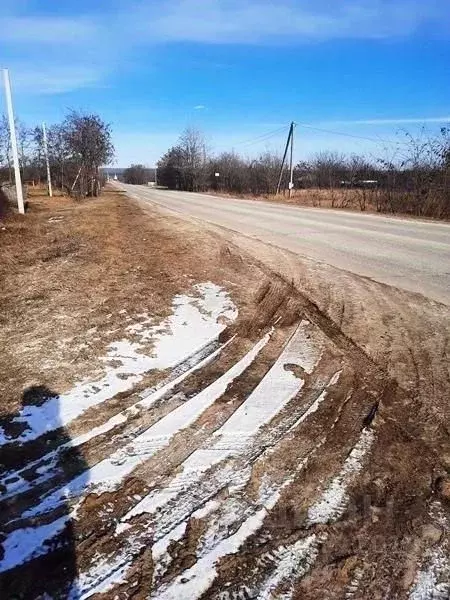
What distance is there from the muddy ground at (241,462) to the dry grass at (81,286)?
0.04 metres

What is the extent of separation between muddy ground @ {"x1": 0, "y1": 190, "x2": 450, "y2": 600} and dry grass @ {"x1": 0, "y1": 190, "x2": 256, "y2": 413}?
0.13 feet

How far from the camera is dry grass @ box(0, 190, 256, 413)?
157 inches

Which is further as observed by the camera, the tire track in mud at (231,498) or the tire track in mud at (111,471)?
the tire track in mud at (111,471)

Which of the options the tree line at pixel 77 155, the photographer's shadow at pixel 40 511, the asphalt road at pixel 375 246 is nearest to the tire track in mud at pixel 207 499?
the photographer's shadow at pixel 40 511

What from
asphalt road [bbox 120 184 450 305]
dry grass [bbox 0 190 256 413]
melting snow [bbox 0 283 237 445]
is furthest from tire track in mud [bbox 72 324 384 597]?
asphalt road [bbox 120 184 450 305]

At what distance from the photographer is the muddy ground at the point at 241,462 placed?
1.93 metres

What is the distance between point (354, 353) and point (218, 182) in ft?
179

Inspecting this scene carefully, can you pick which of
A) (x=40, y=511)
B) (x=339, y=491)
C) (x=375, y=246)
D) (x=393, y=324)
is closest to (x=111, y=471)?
(x=40, y=511)

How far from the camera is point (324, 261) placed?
8.38 metres

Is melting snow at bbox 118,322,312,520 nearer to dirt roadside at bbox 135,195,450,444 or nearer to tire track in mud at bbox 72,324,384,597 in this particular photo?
tire track in mud at bbox 72,324,384,597

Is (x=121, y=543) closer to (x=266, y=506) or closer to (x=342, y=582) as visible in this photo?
(x=266, y=506)

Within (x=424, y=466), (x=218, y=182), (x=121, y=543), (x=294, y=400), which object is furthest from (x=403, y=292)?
(x=218, y=182)

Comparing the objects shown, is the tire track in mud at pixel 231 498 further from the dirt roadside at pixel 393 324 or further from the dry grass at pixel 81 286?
the dry grass at pixel 81 286

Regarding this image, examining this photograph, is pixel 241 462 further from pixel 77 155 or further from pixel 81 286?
pixel 77 155
